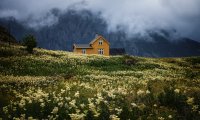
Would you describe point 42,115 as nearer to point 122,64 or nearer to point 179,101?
point 179,101

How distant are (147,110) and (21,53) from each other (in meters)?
50.0

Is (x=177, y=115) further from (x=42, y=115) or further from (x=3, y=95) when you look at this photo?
(x=3, y=95)

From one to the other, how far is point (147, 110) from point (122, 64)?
45725mm

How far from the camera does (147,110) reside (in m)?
13.1

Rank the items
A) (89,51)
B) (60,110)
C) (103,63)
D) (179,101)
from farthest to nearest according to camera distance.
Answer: (89,51) < (103,63) < (179,101) < (60,110)

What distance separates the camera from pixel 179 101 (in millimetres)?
13945

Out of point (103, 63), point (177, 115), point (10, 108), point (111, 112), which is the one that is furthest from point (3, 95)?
point (103, 63)

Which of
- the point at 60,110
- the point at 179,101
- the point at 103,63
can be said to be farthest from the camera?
the point at 103,63

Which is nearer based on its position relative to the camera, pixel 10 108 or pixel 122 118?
pixel 122 118

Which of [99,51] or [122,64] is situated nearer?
[122,64]

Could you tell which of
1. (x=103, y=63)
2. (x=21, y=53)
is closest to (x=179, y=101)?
(x=103, y=63)

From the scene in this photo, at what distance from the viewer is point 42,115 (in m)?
12.3

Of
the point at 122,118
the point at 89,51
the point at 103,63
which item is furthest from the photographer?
the point at 89,51

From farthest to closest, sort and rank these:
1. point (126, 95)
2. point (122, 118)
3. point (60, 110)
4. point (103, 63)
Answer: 1. point (103, 63)
2. point (126, 95)
3. point (60, 110)
4. point (122, 118)
